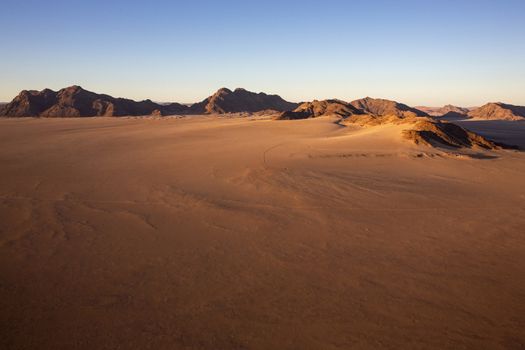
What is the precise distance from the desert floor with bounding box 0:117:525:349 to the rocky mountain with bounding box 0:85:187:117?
1817 inches

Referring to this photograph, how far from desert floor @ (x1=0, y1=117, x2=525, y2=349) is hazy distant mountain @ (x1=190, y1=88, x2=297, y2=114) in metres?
53.8

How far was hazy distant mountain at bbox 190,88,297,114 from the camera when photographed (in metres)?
61.8

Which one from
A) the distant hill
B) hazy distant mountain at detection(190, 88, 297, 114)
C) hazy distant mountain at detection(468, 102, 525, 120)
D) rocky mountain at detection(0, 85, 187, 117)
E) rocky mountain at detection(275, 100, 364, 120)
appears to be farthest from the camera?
the distant hill

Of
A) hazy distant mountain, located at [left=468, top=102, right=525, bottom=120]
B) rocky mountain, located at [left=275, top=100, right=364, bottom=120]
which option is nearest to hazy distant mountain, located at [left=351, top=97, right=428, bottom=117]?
hazy distant mountain, located at [left=468, top=102, right=525, bottom=120]

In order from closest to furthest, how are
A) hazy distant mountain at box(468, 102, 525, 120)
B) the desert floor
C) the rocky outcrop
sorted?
the desert floor → the rocky outcrop → hazy distant mountain at box(468, 102, 525, 120)

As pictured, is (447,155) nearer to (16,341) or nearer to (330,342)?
→ (330,342)

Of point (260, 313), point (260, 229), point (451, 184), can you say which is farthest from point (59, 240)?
point (451, 184)

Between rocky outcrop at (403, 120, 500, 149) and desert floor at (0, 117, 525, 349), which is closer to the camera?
desert floor at (0, 117, 525, 349)

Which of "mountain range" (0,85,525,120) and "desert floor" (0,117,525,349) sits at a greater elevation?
"mountain range" (0,85,525,120)

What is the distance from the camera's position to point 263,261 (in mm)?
4391

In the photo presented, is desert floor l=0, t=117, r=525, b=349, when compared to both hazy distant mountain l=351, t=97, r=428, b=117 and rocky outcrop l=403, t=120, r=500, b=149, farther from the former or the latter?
hazy distant mountain l=351, t=97, r=428, b=117

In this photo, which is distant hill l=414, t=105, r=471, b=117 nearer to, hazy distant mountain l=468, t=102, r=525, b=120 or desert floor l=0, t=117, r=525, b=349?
hazy distant mountain l=468, t=102, r=525, b=120

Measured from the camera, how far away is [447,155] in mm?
11594

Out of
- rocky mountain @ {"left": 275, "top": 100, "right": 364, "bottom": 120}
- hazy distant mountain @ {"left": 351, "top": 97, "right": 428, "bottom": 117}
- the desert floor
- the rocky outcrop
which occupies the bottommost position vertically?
the desert floor
